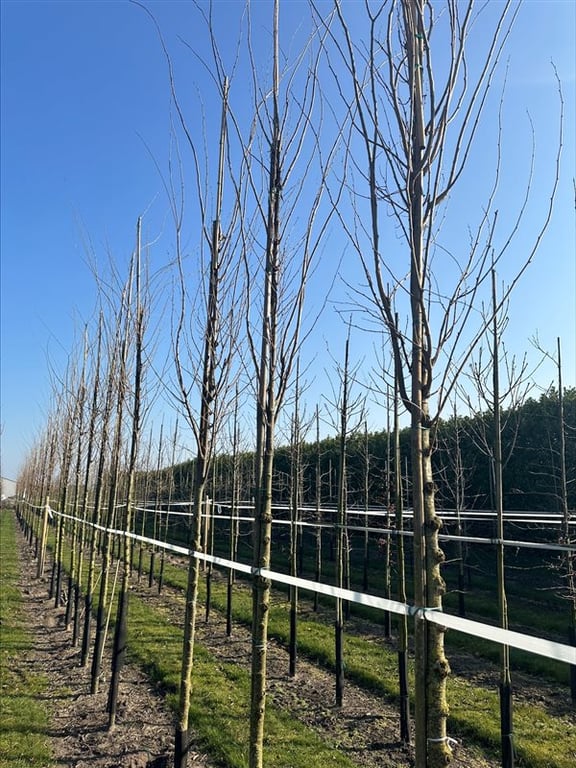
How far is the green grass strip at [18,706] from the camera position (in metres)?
4.70

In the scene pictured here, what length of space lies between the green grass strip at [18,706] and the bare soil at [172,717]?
0.13 metres

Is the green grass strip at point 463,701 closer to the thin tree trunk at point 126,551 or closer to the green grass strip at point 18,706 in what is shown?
the thin tree trunk at point 126,551

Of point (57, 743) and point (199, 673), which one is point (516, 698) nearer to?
point (199, 673)

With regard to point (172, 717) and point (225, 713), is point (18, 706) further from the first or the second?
point (225, 713)

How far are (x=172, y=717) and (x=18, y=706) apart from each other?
169 cm

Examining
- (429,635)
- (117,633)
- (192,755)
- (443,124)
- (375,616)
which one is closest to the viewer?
(429,635)

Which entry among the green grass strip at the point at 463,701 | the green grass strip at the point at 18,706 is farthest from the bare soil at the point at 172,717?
the green grass strip at the point at 463,701

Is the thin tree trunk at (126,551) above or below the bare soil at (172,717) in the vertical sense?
above

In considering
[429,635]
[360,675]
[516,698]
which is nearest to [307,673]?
[360,675]

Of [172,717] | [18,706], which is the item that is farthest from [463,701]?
[18,706]

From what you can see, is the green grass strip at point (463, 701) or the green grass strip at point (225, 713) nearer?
the green grass strip at point (225, 713)

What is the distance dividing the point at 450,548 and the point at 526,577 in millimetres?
2308

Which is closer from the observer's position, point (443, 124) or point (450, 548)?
point (443, 124)

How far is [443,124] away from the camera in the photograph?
7.38 feet
